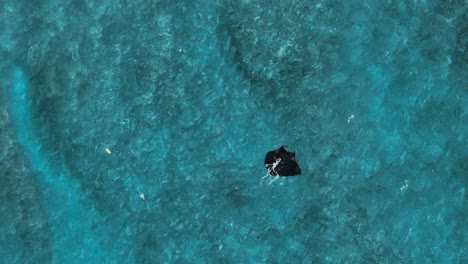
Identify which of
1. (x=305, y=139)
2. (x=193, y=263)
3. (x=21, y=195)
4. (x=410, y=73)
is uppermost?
(x=410, y=73)

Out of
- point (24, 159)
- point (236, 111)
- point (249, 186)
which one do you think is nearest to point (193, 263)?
point (249, 186)

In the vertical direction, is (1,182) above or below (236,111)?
below

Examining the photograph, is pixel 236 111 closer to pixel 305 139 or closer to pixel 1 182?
pixel 305 139

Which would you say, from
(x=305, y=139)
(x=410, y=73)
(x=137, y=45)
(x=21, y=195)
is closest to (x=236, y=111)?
(x=305, y=139)
